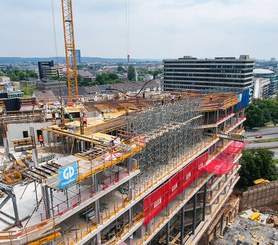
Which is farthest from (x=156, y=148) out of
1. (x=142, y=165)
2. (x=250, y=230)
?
(x=250, y=230)

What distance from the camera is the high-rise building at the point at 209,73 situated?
133 meters

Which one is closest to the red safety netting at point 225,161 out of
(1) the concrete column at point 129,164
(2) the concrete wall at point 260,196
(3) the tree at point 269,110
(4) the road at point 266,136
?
(2) the concrete wall at point 260,196

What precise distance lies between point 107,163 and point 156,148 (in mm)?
11162

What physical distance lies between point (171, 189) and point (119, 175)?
9.15 metres

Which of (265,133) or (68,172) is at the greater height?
(68,172)

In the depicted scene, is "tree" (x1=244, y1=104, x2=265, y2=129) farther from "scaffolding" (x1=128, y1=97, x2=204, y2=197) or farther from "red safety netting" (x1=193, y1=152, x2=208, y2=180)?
"scaffolding" (x1=128, y1=97, x2=204, y2=197)

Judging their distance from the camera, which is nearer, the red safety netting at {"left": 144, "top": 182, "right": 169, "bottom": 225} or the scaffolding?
the red safety netting at {"left": 144, "top": 182, "right": 169, "bottom": 225}

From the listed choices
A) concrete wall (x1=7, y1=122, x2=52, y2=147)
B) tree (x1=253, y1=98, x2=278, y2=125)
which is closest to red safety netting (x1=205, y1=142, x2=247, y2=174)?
concrete wall (x1=7, y1=122, x2=52, y2=147)

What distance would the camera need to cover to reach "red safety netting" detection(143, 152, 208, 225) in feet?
88.7

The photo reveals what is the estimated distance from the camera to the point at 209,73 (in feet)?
472

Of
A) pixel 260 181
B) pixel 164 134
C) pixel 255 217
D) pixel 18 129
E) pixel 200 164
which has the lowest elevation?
pixel 255 217

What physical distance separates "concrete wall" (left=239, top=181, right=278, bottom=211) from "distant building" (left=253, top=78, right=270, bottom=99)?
396 feet

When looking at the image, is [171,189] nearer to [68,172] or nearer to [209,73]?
[68,172]

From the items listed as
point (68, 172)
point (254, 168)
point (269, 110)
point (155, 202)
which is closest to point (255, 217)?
point (254, 168)
